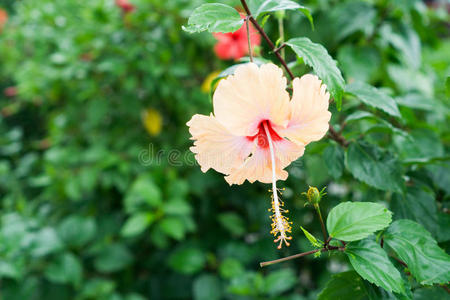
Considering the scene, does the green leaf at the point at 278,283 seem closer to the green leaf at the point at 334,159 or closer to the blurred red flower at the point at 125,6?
the green leaf at the point at 334,159

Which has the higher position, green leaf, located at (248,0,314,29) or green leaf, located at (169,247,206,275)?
green leaf, located at (248,0,314,29)

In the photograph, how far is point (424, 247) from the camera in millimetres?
462

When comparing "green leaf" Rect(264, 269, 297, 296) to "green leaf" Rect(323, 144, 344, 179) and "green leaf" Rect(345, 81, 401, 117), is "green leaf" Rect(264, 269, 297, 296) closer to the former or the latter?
"green leaf" Rect(323, 144, 344, 179)

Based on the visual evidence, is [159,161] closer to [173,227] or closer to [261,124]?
[173,227]

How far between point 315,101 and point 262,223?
0.99 metres

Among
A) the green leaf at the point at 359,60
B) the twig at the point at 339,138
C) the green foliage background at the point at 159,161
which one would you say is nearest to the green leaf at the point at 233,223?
the green foliage background at the point at 159,161

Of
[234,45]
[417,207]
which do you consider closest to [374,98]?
[417,207]

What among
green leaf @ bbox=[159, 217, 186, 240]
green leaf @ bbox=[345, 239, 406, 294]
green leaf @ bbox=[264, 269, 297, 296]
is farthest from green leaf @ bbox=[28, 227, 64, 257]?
green leaf @ bbox=[345, 239, 406, 294]

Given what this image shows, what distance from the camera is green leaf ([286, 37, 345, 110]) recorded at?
44cm

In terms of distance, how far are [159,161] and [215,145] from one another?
99 cm

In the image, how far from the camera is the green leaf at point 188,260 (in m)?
1.25

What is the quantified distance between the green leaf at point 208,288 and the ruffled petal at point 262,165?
2.94 ft

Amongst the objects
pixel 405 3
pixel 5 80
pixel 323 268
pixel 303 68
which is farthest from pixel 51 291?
pixel 5 80

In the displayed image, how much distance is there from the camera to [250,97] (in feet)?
1.31
